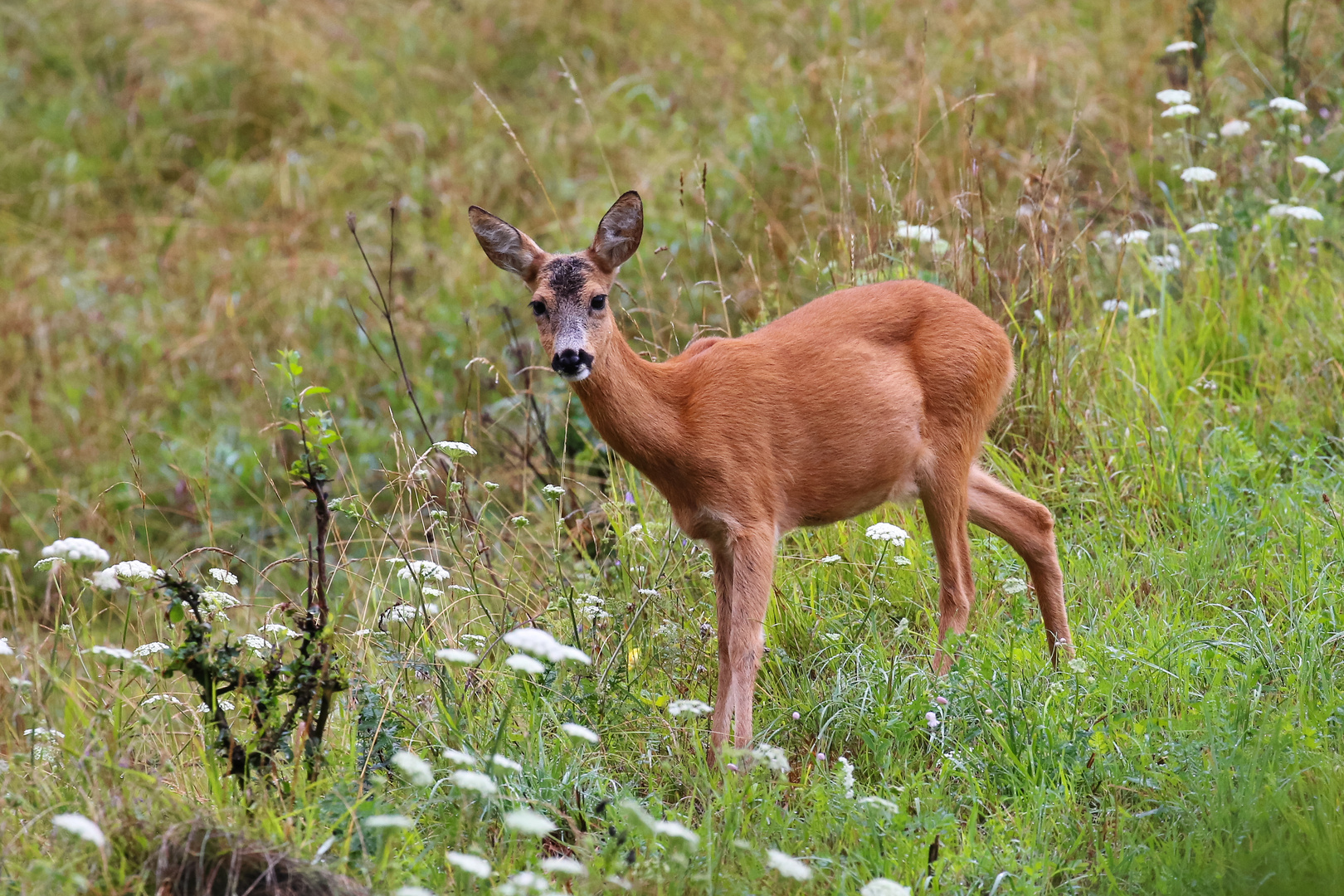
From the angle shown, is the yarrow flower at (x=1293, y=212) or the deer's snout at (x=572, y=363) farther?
the yarrow flower at (x=1293, y=212)

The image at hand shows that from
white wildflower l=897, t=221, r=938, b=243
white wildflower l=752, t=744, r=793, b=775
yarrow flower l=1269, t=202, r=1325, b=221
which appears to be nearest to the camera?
white wildflower l=752, t=744, r=793, b=775

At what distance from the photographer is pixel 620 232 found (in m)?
3.78

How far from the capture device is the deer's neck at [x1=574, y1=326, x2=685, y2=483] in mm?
3662

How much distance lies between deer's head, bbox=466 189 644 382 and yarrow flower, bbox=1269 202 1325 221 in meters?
2.83

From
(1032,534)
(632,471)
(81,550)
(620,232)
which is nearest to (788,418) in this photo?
(620,232)

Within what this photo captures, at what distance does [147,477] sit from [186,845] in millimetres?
4721

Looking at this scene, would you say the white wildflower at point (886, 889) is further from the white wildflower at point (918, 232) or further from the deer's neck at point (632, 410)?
the white wildflower at point (918, 232)

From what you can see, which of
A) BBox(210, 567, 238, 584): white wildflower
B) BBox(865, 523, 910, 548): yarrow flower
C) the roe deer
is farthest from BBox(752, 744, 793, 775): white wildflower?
BBox(210, 567, 238, 584): white wildflower

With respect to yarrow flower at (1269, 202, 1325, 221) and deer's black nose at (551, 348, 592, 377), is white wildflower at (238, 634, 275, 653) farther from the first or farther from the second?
yarrow flower at (1269, 202, 1325, 221)

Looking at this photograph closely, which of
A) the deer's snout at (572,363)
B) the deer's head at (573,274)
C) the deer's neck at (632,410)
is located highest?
the deer's head at (573,274)

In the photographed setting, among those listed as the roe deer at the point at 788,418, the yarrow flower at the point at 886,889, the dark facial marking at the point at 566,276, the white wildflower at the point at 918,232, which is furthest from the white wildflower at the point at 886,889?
the white wildflower at the point at 918,232

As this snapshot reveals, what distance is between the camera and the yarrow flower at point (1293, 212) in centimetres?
504

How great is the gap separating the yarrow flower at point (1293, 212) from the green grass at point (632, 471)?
0.74 feet

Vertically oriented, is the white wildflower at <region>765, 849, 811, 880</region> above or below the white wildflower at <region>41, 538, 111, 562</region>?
below
